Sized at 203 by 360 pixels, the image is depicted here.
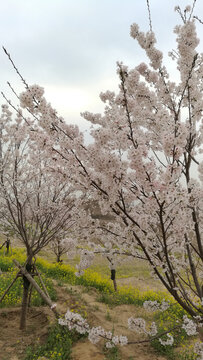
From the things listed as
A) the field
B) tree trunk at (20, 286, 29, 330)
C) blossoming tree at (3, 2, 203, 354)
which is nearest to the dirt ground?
the field

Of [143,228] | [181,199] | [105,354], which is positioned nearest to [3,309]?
[105,354]

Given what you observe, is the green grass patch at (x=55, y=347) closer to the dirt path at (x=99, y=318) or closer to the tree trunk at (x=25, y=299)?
the dirt path at (x=99, y=318)

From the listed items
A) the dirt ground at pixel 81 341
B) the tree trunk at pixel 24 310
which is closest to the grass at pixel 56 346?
the dirt ground at pixel 81 341

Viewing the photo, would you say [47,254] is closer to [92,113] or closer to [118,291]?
[118,291]

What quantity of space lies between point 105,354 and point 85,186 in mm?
4199

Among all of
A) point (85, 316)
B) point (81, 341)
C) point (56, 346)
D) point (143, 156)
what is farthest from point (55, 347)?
point (143, 156)

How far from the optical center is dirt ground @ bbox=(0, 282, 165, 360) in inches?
196

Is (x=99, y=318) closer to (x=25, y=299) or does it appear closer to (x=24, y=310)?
(x=24, y=310)

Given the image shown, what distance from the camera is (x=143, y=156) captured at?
2246 millimetres

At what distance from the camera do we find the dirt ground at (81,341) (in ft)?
16.3

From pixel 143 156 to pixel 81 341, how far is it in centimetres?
497

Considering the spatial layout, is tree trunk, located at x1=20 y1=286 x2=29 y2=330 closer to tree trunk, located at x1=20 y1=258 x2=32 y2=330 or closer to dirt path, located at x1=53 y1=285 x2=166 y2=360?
tree trunk, located at x1=20 y1=258 x2=32 y2=330

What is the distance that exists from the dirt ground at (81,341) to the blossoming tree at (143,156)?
2493 mm

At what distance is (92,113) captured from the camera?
3.92 metres
